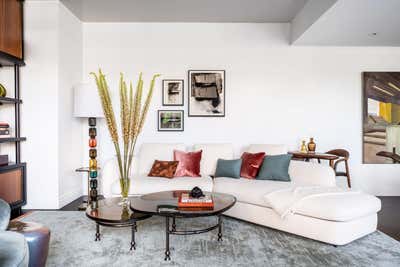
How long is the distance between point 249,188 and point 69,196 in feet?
8.66

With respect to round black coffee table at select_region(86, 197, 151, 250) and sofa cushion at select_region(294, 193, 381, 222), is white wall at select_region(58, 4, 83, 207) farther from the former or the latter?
sofa cushion at select_region(294, 193, 381, 222)

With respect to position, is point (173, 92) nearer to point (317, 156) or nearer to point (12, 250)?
Result: point (317, 156)

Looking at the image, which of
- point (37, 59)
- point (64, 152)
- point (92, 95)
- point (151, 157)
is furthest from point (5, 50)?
point (151, 157)

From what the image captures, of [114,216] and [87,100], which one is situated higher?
[87,100]

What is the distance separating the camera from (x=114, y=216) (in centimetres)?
240

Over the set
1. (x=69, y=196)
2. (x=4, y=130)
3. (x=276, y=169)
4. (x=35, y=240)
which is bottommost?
(x=69, y=196)

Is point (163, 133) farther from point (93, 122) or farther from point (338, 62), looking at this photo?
point (338, 62)

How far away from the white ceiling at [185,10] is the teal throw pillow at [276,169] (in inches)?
84.1

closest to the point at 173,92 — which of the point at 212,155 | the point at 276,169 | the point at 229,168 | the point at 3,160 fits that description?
the point at 212,155

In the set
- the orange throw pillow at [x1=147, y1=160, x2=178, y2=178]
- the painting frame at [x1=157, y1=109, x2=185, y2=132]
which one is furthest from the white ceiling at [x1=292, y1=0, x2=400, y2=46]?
the orange throw pillow at [x1=147, y1=160, x2=178, y2=178]

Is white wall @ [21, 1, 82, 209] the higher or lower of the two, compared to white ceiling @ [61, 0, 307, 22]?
lower

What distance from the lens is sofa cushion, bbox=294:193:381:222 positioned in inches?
101

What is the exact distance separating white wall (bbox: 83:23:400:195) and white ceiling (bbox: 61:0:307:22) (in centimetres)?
19

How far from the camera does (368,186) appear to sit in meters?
4.77
